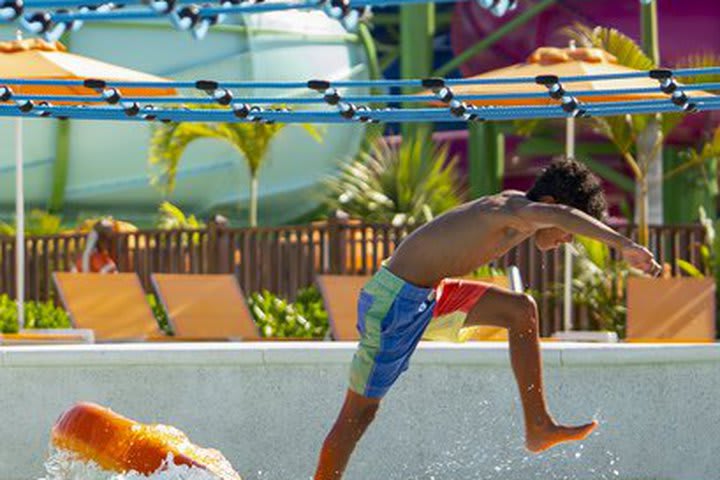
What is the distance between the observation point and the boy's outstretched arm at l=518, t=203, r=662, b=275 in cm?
744

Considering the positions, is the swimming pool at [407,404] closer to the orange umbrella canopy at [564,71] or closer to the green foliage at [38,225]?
the orange umbrella canopy at [564,71]

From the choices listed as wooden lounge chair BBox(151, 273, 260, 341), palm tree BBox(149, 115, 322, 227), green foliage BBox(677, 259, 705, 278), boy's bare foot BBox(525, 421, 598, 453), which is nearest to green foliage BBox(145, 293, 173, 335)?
wooden lounge chair BBox(151, 273, 260, 341)

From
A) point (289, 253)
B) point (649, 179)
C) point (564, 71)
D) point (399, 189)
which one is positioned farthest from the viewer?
point (399, 189)

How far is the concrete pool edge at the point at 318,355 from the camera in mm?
10141

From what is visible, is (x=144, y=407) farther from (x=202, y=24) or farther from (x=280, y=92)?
(x=280, y=92)

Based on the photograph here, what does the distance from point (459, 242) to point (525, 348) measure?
19.4 inches

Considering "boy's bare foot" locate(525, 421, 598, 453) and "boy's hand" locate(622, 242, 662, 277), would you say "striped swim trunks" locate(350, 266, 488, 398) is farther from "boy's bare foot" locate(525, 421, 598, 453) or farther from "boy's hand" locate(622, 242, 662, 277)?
"boy's hand" locate(622, 242, 662, 277)

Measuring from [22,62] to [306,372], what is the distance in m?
5.36

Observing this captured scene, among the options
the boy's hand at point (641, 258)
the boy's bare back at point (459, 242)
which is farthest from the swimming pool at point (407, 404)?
the boy's hand at point (641, 258)

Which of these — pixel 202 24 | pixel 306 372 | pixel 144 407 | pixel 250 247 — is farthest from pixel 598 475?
pixel 250 247

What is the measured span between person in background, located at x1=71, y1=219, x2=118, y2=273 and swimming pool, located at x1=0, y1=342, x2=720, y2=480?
6491 mm

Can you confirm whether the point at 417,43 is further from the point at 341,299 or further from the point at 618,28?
the point at 341,299

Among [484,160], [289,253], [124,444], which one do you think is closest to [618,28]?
[484,160]

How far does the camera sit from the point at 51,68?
14.8m
